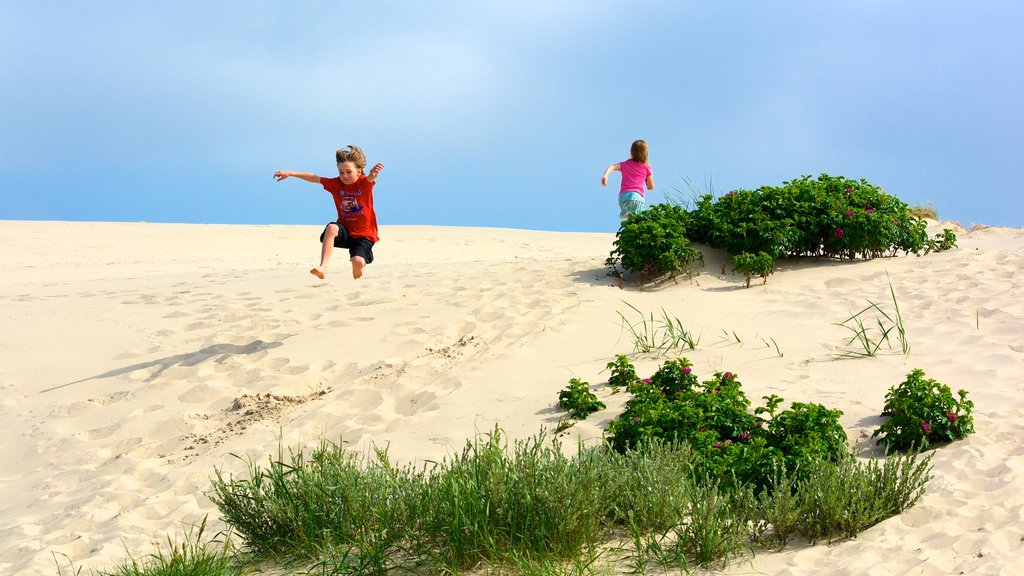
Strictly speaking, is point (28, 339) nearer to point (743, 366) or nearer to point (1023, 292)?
point (743, 366)

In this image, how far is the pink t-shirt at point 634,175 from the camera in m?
12.5

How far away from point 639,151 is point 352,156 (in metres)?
5.15

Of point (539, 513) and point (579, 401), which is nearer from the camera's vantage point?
point (539, 513)

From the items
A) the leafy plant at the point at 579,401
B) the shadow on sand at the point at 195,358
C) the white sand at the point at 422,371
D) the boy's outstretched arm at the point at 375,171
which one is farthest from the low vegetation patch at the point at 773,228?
the shadow on sand at the point at 195,358

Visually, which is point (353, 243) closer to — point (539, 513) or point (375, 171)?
point (375, 171)

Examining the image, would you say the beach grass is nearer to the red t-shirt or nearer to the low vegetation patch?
the red t-shirt

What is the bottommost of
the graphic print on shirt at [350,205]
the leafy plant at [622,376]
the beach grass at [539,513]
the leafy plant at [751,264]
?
the beach grass at [539,513]

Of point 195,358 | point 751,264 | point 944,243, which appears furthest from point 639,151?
point 195,358

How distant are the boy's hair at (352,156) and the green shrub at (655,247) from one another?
331 centimetres

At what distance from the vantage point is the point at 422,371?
24.9ft

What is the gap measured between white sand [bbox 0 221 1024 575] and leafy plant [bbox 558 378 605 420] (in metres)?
0.12

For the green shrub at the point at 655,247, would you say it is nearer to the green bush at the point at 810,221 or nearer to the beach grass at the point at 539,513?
the green bush at the point at 810,221

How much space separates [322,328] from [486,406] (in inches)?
134

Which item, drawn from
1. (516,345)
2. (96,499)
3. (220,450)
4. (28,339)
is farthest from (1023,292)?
(28,339)
